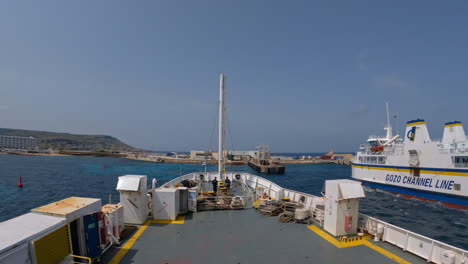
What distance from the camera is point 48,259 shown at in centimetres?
471

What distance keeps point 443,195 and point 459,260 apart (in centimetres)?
2406

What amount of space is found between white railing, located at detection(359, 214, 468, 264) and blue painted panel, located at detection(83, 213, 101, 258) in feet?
31.3

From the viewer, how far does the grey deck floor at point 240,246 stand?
6.89 m

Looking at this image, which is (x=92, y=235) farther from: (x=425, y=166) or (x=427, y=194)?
(x=427, y=194)

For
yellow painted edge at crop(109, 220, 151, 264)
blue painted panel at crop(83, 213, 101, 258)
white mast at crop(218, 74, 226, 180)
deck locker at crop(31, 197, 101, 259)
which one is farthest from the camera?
white mast at crop(218, 74, 226, 180)

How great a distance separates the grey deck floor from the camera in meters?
6.89

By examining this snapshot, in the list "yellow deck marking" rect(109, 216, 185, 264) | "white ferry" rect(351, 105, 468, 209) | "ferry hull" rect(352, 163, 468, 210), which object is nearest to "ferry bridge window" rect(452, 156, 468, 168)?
"white ferry" rect(351, 105, 468, 209)

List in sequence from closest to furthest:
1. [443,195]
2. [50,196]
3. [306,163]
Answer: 1. [443,195]
2. [50,196]
3. [306,163]

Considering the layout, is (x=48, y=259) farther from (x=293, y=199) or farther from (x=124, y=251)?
(x=293, y=199)

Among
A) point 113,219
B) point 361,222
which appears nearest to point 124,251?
point 113,219

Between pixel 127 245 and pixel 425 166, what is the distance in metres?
31.2

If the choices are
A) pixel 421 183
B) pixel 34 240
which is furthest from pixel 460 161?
pixel 34 240

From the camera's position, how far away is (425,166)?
25672 millimetres

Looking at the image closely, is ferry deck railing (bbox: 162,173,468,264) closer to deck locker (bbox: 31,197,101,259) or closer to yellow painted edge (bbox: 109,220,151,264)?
yellow painted edge (bbox: 109,220,151,264)
